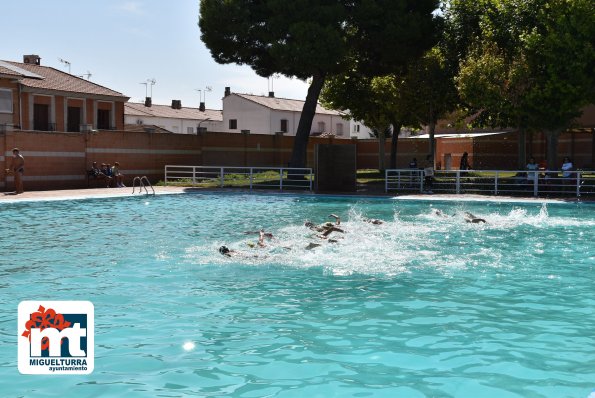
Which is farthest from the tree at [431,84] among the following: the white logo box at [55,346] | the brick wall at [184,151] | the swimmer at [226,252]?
the white logo box at [55,346]

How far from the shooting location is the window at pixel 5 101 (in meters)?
40.0

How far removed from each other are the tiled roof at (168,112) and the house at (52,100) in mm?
15739

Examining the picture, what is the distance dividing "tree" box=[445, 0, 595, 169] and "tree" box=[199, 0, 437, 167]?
3.69 metres

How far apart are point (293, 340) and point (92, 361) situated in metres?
2.25

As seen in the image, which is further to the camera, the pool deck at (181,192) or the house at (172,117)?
the house at (172,117)

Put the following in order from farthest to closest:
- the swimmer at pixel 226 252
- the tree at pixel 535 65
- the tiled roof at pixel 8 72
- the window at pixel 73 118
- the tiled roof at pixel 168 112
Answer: the tiled roof at pixel 168 112, the window at pixel 73 118, the tiled roof at pixel 8 72, the tree at pixel 535 65, the swimmer at pixel 226 252

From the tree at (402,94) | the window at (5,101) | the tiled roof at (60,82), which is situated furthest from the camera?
the tiled roof at (60,82)

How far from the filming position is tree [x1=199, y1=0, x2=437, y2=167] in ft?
107

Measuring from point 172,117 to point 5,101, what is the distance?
29725 mm

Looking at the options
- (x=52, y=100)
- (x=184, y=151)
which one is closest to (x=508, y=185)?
(x=184, y=151)

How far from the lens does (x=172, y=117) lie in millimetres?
69500

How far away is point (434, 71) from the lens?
36.6m

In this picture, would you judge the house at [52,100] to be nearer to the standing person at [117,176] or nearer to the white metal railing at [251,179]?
the standing person at [117,176]

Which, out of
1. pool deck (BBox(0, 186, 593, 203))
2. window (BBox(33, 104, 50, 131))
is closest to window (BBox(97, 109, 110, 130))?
window (BBox(33, 104, 50, 131))
